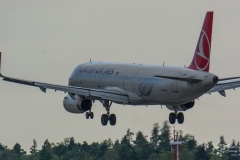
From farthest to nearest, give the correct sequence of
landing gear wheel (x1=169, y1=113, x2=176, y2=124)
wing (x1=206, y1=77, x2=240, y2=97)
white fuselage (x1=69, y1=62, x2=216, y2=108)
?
landing gear wheel (x1=169, y1=113, x2=176, y2=124)
wing (x1=206, y1=77, x2=240, y2=97)
white fuselage (x1=69, y1=62, x2=216, y2=108)

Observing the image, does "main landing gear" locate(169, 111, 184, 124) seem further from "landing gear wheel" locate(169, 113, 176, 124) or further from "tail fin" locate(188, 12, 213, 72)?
"tail fin" locate(188, 12, 213, 72)

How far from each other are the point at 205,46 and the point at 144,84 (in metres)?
10.9

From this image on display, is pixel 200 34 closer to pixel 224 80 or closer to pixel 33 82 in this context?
pixel 224 80

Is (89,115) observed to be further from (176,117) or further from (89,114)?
(176,117)

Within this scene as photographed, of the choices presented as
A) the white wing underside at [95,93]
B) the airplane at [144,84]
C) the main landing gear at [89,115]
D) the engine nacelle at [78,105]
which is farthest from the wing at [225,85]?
the engine nacelle at [78,105]

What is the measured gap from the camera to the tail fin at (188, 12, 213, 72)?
511ft

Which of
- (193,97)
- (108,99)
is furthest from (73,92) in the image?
(193,97)

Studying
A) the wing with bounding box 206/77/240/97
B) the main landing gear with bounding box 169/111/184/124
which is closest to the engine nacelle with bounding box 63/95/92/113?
the main landing gear with bounding box 169/111/184/124

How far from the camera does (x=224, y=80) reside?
541 ft

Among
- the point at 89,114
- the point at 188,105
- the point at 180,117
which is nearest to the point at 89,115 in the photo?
the point at 89,114

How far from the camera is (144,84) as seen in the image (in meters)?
163

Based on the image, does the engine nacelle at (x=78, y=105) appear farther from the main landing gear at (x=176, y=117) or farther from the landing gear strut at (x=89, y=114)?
the main landing gear at (x=176, y=117)

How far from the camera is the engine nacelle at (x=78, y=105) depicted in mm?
167125

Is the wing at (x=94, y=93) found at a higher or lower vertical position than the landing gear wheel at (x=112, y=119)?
higher
